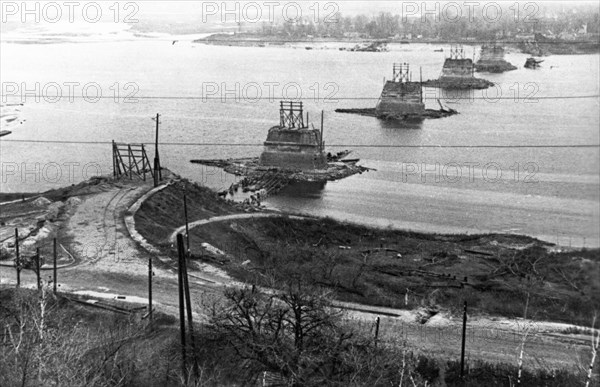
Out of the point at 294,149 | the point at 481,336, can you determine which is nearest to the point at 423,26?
the point at 294,149

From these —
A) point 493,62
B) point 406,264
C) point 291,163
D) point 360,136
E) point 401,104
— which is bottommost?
point 406,264

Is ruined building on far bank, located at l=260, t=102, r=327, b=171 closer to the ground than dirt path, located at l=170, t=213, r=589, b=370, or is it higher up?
higher up

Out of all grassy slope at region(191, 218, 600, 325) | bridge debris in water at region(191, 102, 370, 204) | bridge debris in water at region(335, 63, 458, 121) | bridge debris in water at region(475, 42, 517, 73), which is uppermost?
bridge debris in water at region(475, 42, 517, 73)

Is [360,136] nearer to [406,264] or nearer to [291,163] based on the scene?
[291,163]

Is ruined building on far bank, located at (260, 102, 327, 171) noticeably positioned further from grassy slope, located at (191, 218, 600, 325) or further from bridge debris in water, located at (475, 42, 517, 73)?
bridge debris in water, located at (475, 42, 517, 73)

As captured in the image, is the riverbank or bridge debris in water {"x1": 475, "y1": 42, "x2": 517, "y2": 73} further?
bridge debris in water {"x1": 475, "y1": 42, "x2": 517, "y2": 73}

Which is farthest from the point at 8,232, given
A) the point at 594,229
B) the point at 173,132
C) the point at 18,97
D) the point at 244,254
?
the point at 18,97

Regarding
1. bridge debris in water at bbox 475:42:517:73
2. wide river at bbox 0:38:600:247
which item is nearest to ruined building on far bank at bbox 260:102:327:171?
wide river at bbox 0:38:600:247

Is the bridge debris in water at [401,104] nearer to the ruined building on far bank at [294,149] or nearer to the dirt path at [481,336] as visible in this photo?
the ruined building on far bank at [294,149]
